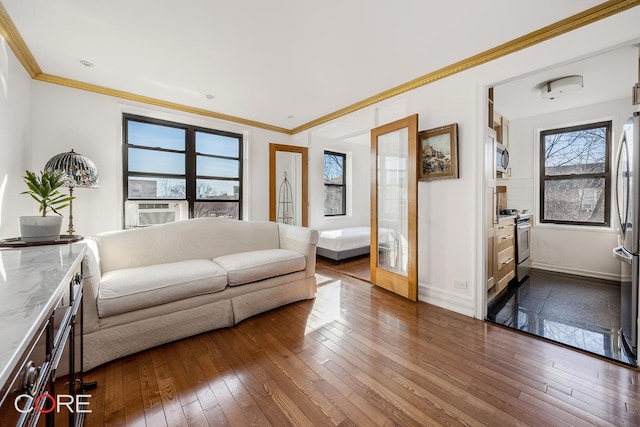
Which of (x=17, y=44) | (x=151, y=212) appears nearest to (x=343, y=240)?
(x=151, y=212)

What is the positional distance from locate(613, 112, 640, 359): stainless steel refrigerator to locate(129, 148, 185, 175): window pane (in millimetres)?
4789

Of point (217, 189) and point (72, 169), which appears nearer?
point (72, 169)

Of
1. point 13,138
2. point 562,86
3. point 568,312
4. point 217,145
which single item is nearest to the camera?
point 13,138

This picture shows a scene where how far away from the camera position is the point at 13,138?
2.28 metres

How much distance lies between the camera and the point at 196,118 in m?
3.88

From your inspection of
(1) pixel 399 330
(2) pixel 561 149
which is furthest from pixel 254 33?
(2) pixel 561 149

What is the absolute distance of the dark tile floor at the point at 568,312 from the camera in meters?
2.01

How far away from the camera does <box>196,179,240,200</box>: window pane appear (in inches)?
158

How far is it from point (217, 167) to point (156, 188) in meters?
0.94

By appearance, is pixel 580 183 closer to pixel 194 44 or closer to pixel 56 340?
pixel 194 44

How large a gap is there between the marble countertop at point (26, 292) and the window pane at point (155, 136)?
2.77m

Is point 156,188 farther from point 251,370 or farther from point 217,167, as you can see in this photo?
point 251,370

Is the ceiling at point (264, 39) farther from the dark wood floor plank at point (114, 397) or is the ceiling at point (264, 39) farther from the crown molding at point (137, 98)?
the dark wood floor plank at point (114, 397)

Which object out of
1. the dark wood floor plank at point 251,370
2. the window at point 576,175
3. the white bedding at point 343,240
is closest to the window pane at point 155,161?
the white bedding at point 343,240
